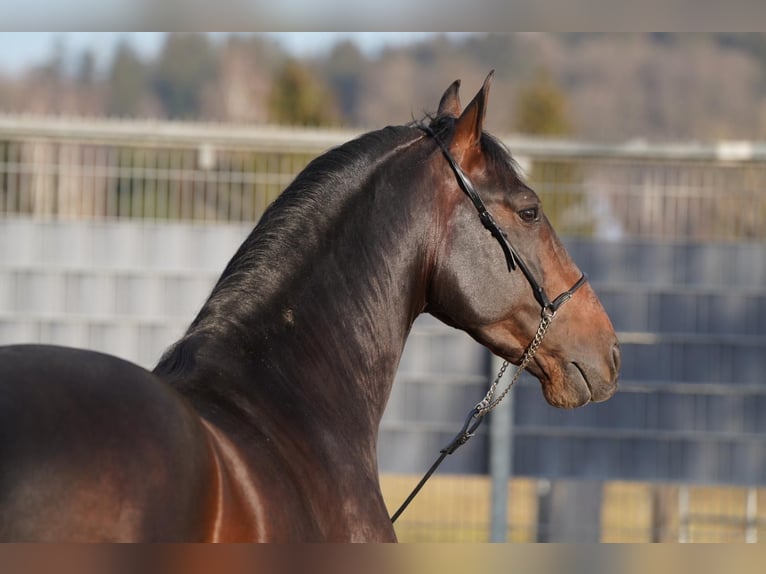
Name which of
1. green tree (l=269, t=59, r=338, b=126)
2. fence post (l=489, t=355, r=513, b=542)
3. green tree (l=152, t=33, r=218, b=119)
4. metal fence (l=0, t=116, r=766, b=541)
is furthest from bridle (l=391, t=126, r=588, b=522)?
green tree (l=152, t=33, r=218, b=119)

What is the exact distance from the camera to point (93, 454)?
190 cm

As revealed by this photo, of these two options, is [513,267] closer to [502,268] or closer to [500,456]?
[502,268]

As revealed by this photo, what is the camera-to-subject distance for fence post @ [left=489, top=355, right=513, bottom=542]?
7.15 metres

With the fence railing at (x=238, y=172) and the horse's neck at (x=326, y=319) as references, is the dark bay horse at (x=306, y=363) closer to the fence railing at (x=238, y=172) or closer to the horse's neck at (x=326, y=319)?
the horse's neck at (x=326, y=319)

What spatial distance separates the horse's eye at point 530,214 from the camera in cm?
330

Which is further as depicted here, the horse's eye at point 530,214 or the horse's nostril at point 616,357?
the horse's nostril at point 616,357

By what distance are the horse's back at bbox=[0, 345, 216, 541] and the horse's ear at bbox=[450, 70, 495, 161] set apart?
141 centimetres

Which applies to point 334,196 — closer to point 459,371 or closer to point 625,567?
point 625,567

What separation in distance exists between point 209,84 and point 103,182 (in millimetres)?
61044

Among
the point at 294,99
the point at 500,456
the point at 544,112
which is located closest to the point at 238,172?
the point at 500,456

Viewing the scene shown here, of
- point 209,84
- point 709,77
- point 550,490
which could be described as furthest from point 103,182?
point 709,77

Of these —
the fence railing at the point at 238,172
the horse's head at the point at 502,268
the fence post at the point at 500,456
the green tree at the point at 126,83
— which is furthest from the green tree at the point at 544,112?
the green tree at the point at 126,83

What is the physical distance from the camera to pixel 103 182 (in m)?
7.65

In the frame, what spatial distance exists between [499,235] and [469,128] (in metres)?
0.32
